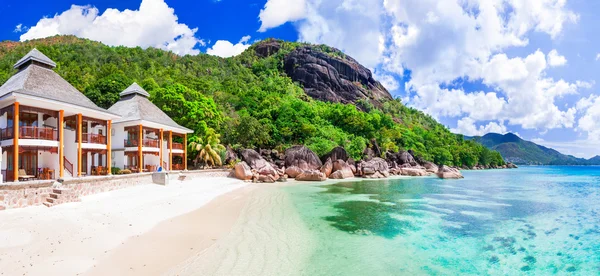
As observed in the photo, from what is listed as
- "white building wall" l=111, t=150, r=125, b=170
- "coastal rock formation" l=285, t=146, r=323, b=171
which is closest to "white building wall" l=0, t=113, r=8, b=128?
"white building wall" l=111, t=150, r=125, b=170

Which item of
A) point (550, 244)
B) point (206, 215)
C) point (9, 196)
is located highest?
point (9, 196)

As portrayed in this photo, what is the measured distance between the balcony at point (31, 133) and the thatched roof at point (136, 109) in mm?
6594

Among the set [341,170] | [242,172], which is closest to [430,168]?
[341,170]

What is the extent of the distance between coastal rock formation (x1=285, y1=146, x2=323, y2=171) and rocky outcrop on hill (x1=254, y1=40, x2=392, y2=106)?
4734cm

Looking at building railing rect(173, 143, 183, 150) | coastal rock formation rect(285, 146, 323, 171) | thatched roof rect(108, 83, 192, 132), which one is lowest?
coastal rock formation rect(285, 146, 323, 171)

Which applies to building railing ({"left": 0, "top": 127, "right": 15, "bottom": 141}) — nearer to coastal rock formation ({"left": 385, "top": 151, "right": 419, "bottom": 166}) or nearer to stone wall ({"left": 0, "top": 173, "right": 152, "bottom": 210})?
stone wall ({"left": 0, "top": 173, "right": 152, "bottom": 210})

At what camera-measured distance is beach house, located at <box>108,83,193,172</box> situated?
23.2 m

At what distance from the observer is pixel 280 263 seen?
8.15m

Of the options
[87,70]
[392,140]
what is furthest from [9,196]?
[392,140]

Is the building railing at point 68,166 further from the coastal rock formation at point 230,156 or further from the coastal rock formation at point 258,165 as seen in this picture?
the coastal rock formation at point 230,156

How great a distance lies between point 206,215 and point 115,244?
4972mm

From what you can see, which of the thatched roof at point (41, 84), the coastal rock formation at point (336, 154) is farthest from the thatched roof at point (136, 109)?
the coastal rock formation at point (336, 154)

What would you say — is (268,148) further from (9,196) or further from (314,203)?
(9,196)

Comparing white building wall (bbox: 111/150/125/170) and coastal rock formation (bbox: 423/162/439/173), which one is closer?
white building wall (bbox: 111/150/125/170)
